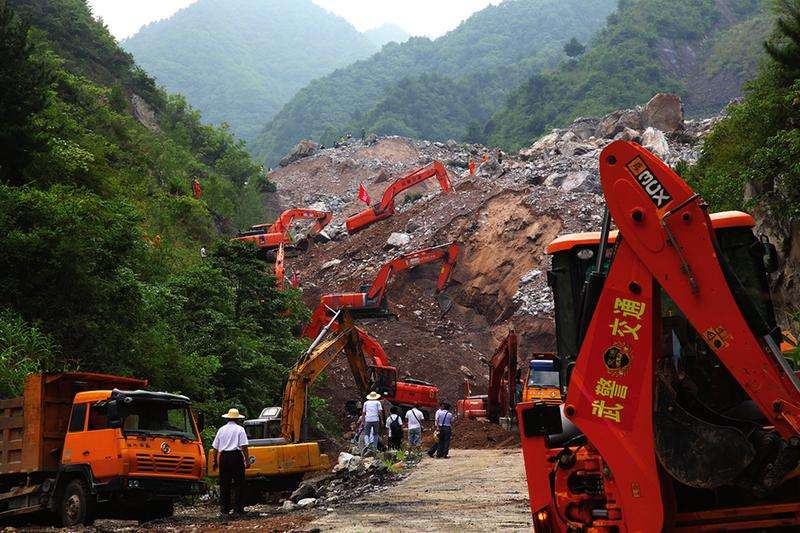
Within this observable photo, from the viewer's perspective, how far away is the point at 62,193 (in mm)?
20609

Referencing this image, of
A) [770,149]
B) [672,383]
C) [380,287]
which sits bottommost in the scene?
[672,383]

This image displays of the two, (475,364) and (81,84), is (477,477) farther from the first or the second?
(81,84)

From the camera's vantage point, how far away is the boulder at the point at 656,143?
46.5 meters

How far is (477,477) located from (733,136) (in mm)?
16495

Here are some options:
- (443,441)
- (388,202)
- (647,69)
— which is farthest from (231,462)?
(647,69)

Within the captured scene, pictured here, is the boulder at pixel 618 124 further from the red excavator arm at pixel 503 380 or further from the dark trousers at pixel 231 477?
the dark trousers at pixel 231 477

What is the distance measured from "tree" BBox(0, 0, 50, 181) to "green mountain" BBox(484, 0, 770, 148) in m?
82.4

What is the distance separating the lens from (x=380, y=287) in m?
38.0

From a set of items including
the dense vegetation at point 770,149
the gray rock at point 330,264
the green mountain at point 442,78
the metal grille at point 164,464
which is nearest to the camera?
the metal grille at point 164,464

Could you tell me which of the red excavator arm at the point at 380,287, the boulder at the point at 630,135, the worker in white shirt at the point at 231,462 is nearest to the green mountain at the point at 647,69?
the boulder at the point at 630,135

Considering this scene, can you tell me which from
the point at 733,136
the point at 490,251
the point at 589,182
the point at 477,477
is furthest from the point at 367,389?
the point at 589,182

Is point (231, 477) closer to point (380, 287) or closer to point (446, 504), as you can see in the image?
point (446, 504)

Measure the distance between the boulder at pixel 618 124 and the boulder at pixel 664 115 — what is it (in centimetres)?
52

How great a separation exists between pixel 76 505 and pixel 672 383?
30.8ft
